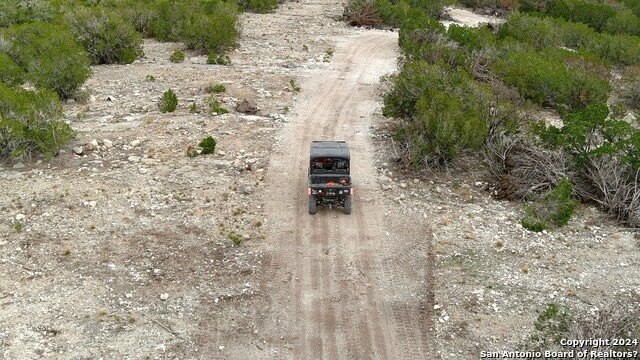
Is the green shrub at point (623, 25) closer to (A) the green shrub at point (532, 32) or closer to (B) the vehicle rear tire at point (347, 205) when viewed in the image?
(A) the green shrub at point (532, 32)

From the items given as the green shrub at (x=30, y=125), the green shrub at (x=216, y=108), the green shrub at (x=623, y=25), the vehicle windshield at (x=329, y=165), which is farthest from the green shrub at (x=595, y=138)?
the green shrub at (x=623, y=25)

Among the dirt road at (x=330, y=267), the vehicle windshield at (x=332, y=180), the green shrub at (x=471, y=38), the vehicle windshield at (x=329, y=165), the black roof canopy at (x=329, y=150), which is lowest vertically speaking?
the dirt road at (x=330, y=267)

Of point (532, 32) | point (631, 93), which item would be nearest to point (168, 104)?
point (631, 93)

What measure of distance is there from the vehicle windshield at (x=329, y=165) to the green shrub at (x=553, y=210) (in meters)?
5.89

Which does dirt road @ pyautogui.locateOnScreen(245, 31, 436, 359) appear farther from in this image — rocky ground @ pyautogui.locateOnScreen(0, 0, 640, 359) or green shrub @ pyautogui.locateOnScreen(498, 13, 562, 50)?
green shrub @ pyautogui.locateOnScreen(498, 13, 562, 50)

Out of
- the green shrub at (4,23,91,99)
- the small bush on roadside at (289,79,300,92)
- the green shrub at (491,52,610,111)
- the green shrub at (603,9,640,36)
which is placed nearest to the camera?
the green shrub at (4,23,91,99)

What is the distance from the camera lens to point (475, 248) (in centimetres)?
1691

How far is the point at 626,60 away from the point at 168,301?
118 feet

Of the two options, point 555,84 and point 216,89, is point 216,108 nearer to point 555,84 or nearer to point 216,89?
point 216,89

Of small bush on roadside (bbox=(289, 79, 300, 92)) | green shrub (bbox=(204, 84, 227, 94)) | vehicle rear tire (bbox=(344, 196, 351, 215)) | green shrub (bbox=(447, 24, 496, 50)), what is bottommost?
vehicle rear tire (bbox=(344, 196, 351, 215))

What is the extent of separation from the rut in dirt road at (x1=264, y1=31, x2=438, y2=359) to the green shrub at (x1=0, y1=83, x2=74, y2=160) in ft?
Result: 26.3

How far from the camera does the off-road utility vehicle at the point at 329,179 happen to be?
17703mm

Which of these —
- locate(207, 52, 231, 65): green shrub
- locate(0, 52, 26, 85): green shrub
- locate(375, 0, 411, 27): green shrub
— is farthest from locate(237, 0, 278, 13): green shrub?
locate(0, 52, 26, 85): green shrub

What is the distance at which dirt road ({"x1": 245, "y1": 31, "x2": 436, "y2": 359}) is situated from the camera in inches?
523
